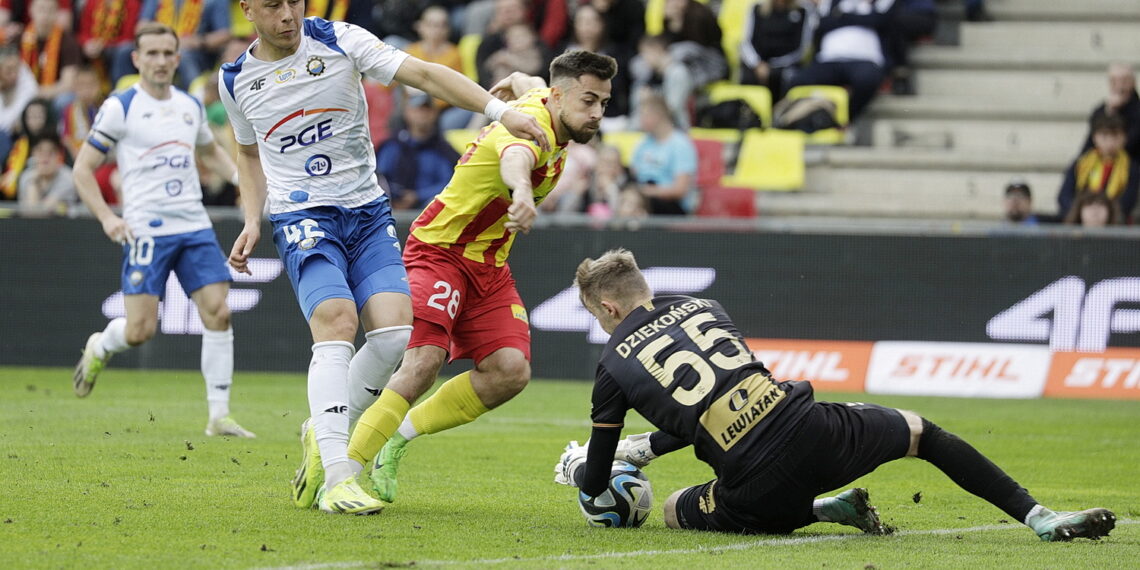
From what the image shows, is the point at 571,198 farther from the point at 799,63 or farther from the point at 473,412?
the point at 473,412

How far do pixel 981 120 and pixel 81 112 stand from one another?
11169 millimetres

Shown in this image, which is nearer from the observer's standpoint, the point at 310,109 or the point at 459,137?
the point at 310,109

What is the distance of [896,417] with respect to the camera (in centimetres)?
629

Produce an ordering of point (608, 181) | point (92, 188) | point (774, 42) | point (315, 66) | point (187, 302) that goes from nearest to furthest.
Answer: point (315, 66) → point (92, 188) → point (187, 302) → point (608, 181) → point (774, 42)

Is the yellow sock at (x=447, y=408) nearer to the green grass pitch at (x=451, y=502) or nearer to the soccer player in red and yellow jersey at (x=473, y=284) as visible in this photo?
the soccer player in red and yellow jersey at (x=473, y=284)

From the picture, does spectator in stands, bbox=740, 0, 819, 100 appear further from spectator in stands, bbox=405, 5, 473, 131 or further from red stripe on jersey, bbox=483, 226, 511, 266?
red stripe on jersey, bbox=483, 226, 511, 266

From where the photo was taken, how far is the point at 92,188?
35.8 ft

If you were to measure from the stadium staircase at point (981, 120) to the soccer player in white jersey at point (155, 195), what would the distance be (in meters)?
8.30

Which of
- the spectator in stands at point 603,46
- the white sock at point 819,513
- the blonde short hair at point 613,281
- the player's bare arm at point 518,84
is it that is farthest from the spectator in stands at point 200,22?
the white sock at point 819,513

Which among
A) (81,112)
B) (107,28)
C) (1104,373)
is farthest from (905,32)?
(107,28)

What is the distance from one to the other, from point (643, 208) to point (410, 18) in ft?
19.7

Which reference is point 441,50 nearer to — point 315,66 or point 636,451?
point 315,66

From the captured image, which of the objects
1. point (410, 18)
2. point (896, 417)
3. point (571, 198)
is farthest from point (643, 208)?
point (896, 417)

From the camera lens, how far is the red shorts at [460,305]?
745 centimetres
